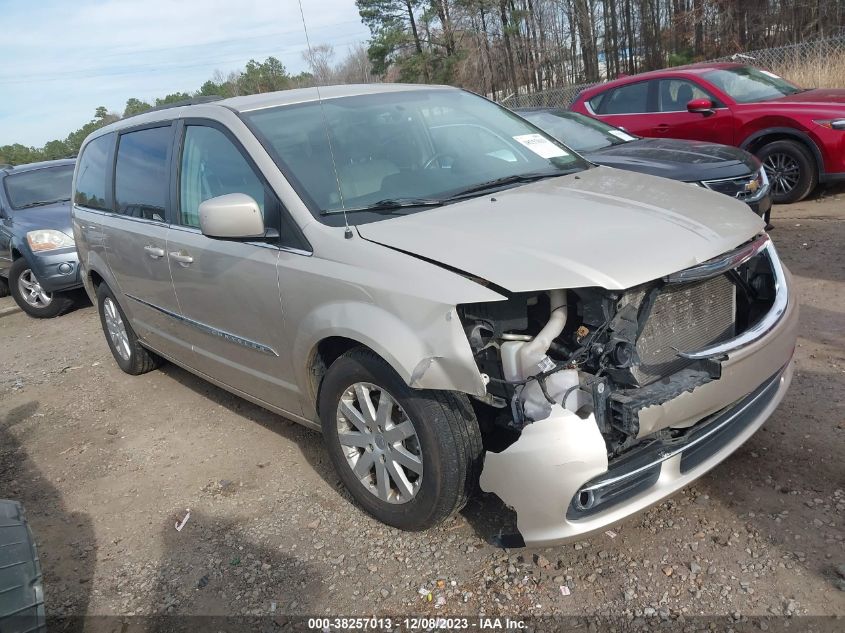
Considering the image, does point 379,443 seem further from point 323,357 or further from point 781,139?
point 781,139

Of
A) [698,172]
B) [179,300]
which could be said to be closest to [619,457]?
[179,300]

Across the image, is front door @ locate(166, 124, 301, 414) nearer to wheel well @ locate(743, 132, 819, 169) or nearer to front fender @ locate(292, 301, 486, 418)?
front fender @ locate(292, 301, 486, 418)

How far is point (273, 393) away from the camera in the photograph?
133 inches

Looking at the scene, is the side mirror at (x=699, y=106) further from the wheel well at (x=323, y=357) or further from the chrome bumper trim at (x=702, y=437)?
the wheel well at (x=323, y=357)

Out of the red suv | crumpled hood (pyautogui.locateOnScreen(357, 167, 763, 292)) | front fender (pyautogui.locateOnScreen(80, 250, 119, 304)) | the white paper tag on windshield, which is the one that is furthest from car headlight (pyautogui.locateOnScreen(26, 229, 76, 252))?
the red suv

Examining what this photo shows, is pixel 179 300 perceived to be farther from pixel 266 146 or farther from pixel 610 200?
pixel 610 200

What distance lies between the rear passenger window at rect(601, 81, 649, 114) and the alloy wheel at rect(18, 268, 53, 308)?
7560 millimetres

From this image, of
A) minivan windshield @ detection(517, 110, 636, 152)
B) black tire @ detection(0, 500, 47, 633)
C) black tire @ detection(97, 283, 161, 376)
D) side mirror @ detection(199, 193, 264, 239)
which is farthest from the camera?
minivan windshield @ detection(517, 110, 636, 152)

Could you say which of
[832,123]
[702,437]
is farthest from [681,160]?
[702,437]

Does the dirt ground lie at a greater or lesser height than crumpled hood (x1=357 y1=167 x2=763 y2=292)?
lesser

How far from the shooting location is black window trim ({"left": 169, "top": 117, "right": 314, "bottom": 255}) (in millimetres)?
2896

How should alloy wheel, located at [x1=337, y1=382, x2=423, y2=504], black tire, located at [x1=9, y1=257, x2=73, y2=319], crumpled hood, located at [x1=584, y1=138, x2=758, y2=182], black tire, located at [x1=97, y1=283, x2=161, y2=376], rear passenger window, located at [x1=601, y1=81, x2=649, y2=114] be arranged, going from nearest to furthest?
alloy wheel, located at [x1=337, y1=382, x2=423, y2=504]
black tire, located at [x1=97, y1=283, x2=161, y2=376]
crumpled hood, located at [x1=584, y1=138, x2=758, y2=182]
black tire, located at [x1=9, y1=257, x2=73, y2=319]
rear passenger window, located at [x1=601, y1=81, x2=649, y2=114]

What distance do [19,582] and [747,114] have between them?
8.14 meters

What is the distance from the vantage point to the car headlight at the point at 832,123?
7062mm
